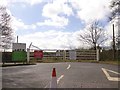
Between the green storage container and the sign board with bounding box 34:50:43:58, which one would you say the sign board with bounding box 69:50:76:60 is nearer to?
the sign board with bounding box 34:50:43:58

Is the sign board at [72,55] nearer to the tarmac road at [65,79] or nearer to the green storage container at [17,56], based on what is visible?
the green storage container at [17,56]

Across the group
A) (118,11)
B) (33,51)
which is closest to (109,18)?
(118,11)

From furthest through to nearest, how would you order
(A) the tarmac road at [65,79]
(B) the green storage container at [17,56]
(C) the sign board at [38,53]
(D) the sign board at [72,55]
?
(D) the sign board at [72,55] < (C) the sign board at [38,53] < (B) the green storage container at [17,56] < (A) the tarmac road at [65,79]

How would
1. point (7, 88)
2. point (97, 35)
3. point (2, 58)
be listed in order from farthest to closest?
1. point (97, 35)
2. point (2, 58)
3. point (7, 88)

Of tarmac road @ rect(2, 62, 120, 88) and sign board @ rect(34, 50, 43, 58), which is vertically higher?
sign board @ rect(34, 50, 43, 58)

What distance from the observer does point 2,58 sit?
41031mm

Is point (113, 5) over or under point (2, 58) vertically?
over

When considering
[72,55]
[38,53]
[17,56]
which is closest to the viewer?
[17,56]

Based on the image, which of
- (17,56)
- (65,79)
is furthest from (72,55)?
(65,79)

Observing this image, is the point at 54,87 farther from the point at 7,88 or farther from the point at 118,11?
the point at 118,11

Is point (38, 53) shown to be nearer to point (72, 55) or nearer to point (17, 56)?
point (72, 55)

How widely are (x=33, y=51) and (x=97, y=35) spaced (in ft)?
95.1

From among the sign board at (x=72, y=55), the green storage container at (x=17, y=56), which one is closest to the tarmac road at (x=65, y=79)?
the green storage container at (x=17, y=56)

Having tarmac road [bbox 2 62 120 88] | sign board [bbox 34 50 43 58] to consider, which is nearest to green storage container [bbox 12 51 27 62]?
sign board [bbox 34 50 43 58]
